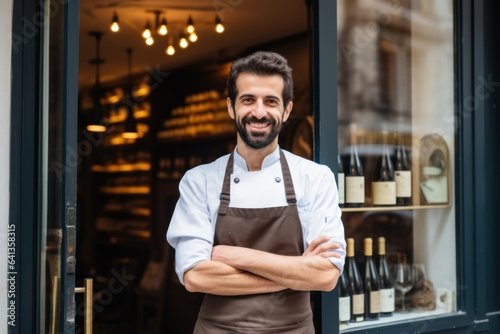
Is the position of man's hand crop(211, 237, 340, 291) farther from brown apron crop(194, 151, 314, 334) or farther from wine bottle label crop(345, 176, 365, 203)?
wine bottle label crop(345, 176, 365, 203)

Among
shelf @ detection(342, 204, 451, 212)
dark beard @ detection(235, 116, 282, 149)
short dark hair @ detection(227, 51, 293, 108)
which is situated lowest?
shelf @ detection(342, 204, 451, 212)

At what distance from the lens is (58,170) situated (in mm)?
2150

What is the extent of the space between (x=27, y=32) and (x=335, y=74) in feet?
4.32

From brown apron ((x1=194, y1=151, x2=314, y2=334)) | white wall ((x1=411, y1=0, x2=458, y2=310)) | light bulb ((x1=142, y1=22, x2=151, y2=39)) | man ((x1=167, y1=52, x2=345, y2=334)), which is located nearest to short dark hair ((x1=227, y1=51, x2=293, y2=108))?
man ((x1=167, y1=52, x2=345, y2=334))

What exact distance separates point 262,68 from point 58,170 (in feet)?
2.63

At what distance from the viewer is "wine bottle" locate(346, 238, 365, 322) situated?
3064mm

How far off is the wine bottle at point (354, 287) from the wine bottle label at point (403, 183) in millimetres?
432

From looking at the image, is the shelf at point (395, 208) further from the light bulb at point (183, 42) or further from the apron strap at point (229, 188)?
the light bulb at point (183, 42)

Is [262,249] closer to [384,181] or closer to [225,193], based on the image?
[225,193]

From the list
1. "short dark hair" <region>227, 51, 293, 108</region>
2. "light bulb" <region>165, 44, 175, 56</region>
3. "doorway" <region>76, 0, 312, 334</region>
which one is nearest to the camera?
"short dark hair" <region>227, 51, 293, 108</region>

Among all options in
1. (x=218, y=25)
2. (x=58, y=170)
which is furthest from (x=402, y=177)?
(x=218, y=25)

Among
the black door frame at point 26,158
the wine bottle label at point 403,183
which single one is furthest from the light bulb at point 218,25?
the black door frame at point 26,158

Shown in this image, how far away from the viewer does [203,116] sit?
6.24 meters

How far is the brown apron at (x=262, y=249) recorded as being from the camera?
87.3 inches
